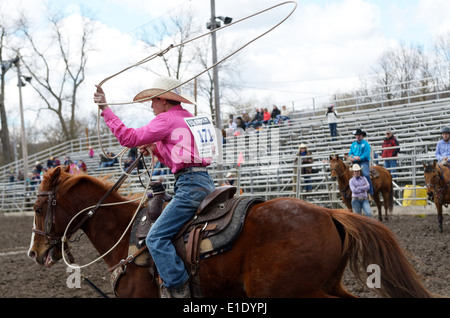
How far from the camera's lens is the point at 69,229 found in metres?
4.77

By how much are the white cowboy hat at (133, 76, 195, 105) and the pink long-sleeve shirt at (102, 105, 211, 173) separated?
0.12m

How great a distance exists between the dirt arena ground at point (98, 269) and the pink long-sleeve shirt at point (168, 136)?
1.81m

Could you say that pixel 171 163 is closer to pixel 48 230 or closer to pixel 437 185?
pixel 48 230

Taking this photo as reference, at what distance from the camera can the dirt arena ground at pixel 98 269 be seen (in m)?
7.31

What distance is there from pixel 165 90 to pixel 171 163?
0.67m

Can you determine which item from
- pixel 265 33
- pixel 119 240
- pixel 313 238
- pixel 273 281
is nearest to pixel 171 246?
pixel 119 240

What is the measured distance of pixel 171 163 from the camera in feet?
14.3

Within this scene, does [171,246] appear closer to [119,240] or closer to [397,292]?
[119,240]

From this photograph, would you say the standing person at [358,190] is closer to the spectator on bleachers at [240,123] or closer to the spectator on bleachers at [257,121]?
the spectator on bleachers at [240,123]

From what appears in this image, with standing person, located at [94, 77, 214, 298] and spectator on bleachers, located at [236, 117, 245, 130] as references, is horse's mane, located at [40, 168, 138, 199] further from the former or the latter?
spectator on bleachers, located at [236, 117, 245, 130]

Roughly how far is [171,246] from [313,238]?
46.8 inches

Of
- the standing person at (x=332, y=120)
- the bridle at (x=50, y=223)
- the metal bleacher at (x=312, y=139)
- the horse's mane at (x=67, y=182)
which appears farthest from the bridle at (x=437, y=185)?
the standing person at (x=332, y=120)

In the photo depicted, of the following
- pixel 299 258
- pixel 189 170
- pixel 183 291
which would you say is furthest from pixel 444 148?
pixel 183 291

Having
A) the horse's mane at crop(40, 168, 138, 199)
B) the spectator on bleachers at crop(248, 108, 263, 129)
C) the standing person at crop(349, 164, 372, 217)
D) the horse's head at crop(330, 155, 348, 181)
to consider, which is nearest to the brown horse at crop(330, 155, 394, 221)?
the horse's head at crop(330, 155, 348, 181)
